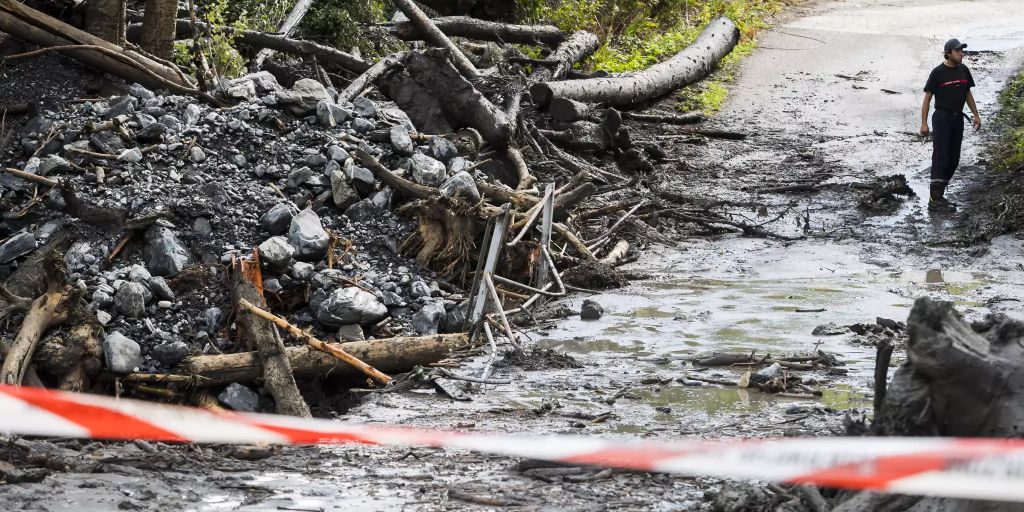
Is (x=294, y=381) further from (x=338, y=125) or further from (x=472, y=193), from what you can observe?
(x=338, y=125)

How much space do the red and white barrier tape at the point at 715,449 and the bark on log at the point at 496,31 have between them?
9.42m

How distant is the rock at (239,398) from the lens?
604 cm

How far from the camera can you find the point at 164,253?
6832 millimetres

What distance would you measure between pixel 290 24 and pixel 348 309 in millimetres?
5415

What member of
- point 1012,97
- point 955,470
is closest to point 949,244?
point 1012,97

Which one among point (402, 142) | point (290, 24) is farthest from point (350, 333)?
point (290, 24)

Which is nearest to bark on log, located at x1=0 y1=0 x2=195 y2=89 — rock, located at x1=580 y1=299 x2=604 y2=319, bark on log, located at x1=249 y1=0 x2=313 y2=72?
bark on log, located at x1=249 y1=0 x2=313 y2=72

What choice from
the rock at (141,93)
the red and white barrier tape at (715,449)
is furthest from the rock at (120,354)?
the rock at (141,93)

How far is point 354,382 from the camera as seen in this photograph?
6.34 m

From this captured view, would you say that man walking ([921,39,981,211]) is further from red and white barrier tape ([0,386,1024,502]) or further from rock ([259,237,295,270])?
red and white barrier tape ([0,386,1024,502])

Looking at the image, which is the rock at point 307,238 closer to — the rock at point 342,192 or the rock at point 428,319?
the rock at point 342,192

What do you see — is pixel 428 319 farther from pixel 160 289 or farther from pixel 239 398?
pixel 160 289

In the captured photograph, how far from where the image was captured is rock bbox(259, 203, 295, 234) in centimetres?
721

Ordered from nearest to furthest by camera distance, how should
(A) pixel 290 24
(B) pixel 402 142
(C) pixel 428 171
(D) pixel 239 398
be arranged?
(D) pixel 239 398 < (C) pixel 428 171 < (B) pixel 402 142 < (A) pixel 290 24
